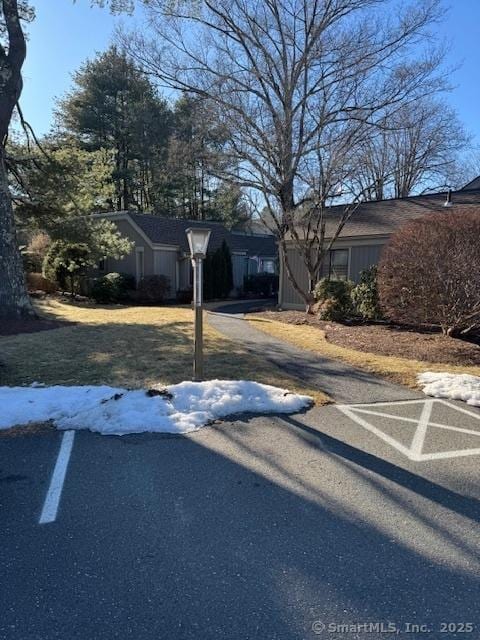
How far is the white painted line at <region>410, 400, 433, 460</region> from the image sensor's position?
13.8 ft

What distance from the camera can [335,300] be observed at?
1334 centimetres

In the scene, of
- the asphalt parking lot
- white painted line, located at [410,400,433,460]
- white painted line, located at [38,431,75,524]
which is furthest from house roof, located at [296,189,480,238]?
white painted line, located at [38,431,75,524]

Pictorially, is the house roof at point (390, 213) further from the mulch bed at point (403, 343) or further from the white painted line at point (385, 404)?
Result: the white painted line at point (385, 404)

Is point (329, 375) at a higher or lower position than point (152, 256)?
lower

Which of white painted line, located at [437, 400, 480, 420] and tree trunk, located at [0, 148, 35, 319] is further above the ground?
tree trunk, located at [0, 148, 35, 319]

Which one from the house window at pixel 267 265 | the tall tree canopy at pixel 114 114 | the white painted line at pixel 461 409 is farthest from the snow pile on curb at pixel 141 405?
the tall tree canopy at pixel 114 114

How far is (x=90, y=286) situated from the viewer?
20859 mm

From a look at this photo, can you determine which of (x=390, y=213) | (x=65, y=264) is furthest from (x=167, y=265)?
(x=390, y=213)

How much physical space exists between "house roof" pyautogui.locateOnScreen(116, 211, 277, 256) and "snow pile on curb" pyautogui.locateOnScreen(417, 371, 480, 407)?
1403cm

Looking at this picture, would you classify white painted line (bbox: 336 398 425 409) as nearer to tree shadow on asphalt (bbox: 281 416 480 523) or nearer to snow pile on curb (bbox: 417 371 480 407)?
snow pile on curb (bbox: 417 371 480 407)

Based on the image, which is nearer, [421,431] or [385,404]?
[421,431]

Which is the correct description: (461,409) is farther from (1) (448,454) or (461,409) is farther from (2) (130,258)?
(2) (130,258)

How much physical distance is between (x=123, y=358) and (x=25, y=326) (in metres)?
4.84

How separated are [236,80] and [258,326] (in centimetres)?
938
